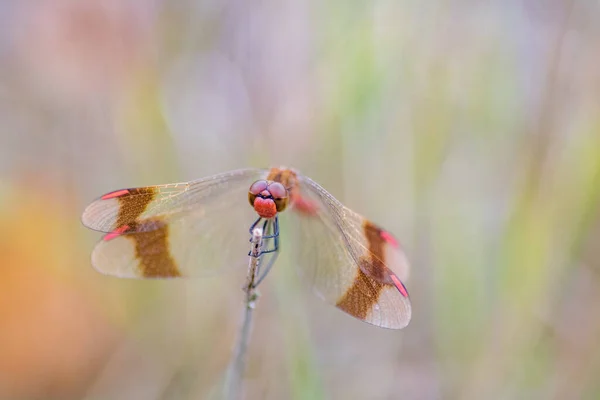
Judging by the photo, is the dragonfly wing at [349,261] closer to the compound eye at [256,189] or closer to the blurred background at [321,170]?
the compound eye at [256,189]

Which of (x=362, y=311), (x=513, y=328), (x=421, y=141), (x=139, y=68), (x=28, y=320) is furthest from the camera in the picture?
(x=139, y=68)

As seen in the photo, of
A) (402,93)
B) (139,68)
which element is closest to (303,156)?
(402,93)

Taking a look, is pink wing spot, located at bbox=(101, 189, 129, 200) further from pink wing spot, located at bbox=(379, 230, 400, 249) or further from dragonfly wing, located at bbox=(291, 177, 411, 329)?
pink wing spot, located at bbox=(379, 230, 400, 249)

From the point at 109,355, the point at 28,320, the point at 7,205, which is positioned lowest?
the point at 109,355

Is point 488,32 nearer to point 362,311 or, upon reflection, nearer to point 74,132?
point 362,311

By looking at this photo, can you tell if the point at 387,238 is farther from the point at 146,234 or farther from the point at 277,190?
the point at 146,234

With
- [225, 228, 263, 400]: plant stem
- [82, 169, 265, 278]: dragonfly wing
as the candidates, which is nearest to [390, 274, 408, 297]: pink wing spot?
[225, 228, 263, 400]: plant stem

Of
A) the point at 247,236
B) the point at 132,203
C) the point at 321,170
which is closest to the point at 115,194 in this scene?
the point at 132,203

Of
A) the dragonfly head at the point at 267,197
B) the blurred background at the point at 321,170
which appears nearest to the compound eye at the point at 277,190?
the dragonfly head at the point at 267,197
